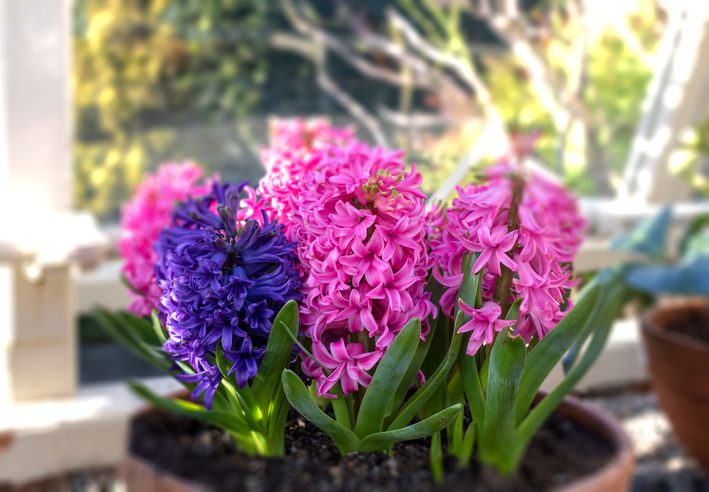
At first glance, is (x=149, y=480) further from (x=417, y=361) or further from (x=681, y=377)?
(x=681, y=377)

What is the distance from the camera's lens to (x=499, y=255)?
0.33 meters

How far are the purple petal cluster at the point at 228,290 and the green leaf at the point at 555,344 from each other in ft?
0.35

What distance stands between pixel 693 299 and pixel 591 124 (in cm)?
67

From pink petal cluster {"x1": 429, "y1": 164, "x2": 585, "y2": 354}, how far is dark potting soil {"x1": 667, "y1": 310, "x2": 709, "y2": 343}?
1249mm

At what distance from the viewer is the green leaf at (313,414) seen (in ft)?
1.11

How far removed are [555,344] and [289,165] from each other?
15cm

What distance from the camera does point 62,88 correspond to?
1.51 metres

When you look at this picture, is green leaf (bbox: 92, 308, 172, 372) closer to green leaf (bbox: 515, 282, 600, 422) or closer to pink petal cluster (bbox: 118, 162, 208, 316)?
pink petal cluster (bbox: 118, 162, 208, 316)

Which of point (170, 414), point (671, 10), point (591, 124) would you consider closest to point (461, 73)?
point (591, 124)

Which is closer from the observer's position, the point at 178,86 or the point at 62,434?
the point at 62,434

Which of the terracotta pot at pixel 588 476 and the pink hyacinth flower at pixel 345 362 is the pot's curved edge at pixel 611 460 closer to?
the terracotta pot at pixel 588 476

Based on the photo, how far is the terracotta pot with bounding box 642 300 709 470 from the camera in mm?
1358

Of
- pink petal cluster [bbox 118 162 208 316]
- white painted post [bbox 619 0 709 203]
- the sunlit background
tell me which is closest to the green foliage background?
the sunlit background

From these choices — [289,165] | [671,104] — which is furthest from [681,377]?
[289,165]
